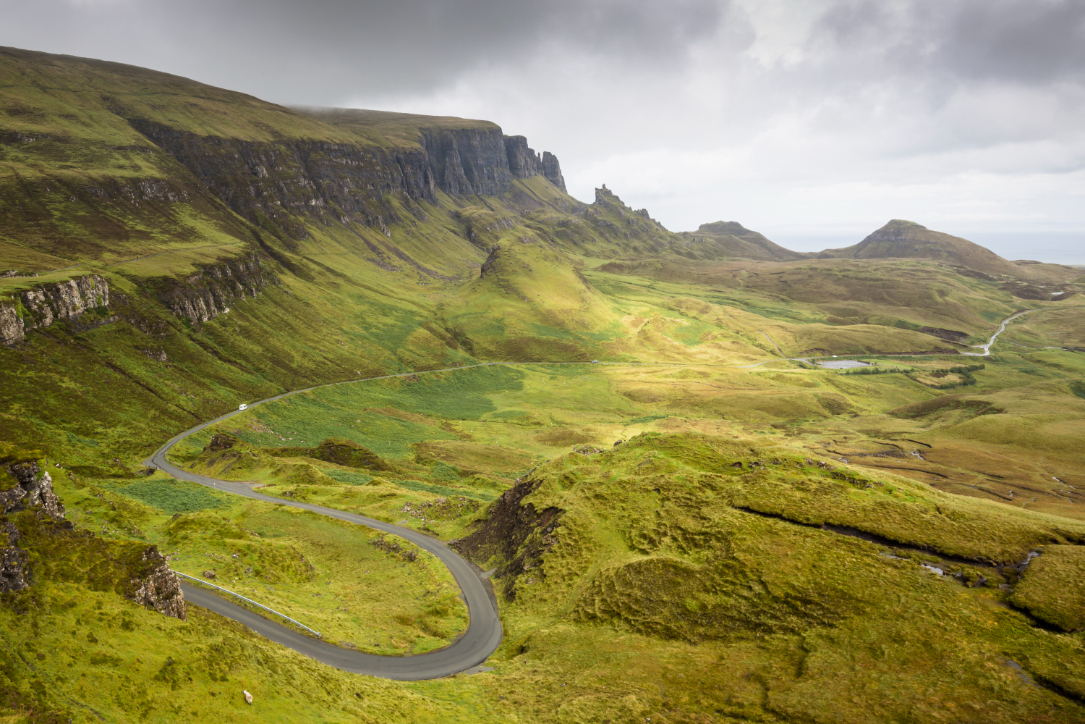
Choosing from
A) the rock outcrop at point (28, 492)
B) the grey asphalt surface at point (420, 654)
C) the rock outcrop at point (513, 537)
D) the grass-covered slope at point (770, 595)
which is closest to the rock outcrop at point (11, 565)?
the rock outcrop at point (28, 492)

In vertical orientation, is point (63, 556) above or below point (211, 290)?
below

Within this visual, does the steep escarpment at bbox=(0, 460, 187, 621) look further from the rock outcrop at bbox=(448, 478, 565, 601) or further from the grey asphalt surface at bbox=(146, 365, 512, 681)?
the rock outcrop at bbox=(448, 478, 565, 601)

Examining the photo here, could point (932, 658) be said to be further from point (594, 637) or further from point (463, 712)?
point (463, 712)

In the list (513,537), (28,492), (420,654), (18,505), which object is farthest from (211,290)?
(420,654)

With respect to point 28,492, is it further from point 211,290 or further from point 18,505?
point 211,290

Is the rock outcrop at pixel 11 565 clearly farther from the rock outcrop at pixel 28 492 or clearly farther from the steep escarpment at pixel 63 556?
the rock outcrop at pixel 28 492

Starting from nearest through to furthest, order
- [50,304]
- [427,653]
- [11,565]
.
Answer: [11,565] < [427,653] < [50,304]

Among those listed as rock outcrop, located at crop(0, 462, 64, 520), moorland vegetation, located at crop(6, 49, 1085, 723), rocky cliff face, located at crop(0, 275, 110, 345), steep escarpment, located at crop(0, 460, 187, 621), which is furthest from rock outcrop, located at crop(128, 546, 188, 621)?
rocky cliff face, located at crop(0, 275, 110, 345)
